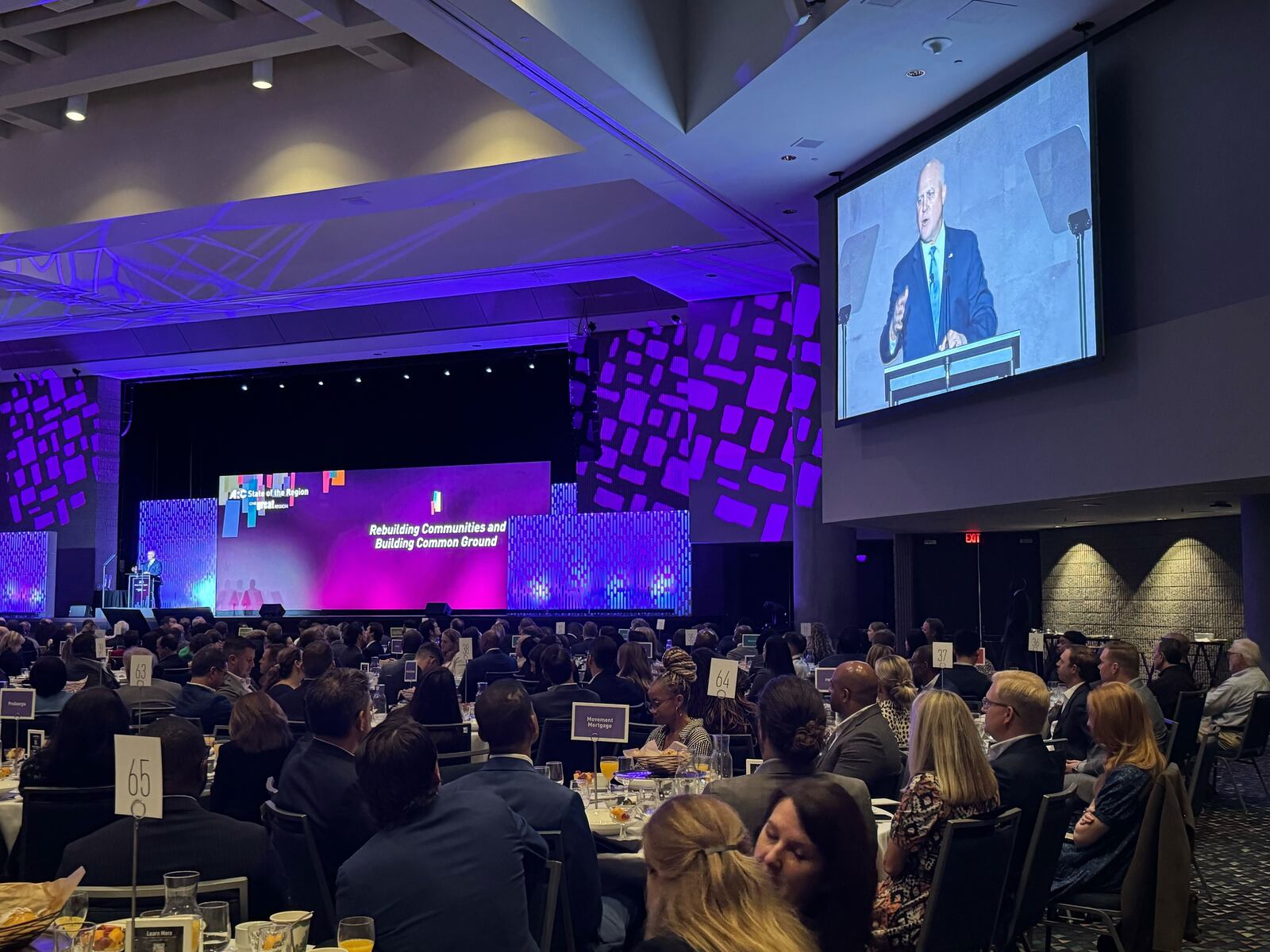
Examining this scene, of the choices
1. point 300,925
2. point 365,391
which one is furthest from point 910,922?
point 365,391

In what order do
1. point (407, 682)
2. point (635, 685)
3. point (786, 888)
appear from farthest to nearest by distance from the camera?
point (407, 682)
point (635, 685)
point (786, 888)

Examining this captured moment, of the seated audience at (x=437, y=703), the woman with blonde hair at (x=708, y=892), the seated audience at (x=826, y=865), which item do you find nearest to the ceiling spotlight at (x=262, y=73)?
the seated audience at (x=437, y=703)

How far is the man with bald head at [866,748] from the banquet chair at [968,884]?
47.4 inches

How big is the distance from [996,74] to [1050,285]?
1.64m

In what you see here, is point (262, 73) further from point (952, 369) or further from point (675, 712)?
point (675, 712)

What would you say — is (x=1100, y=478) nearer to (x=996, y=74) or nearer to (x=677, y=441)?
(x=996, y=74)

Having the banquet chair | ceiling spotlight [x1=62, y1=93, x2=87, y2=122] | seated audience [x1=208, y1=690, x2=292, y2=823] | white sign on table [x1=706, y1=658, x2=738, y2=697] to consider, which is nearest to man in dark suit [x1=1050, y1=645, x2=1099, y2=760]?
white sign on table [x1=706, y1=658, x2=738, y2=697]

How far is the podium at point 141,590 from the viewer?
2242 centimetres

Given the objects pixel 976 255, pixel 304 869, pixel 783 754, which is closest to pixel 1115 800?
pixel 783 754

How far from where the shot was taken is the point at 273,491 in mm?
22766

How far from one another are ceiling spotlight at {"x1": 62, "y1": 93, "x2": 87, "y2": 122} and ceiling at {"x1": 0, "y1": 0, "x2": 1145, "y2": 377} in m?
0.30

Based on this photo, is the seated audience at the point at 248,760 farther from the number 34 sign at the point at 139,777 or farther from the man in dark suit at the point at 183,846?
the number 34 sign at the point at 139,777

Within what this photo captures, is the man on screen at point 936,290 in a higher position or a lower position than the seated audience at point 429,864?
higher

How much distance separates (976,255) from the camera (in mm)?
8023
